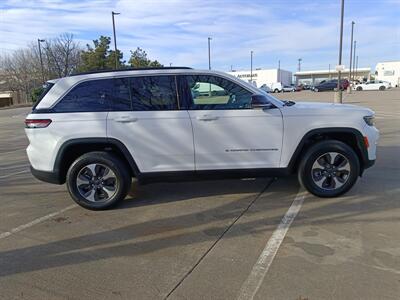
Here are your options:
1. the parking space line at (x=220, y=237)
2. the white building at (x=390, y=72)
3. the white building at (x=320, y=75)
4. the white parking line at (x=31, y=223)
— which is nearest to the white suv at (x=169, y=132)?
the white parking line at (x=31, y=223)

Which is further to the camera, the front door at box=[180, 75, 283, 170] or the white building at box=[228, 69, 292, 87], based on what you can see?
the white building at box=[228, 69, 292, 87]

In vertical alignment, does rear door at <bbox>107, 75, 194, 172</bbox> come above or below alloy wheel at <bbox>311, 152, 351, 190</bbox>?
above

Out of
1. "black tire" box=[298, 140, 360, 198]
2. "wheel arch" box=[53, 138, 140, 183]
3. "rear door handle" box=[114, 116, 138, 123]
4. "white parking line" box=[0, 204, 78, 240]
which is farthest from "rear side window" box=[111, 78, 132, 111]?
"black tire" box=[298, 140, 360, 198]

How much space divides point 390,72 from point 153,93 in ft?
262

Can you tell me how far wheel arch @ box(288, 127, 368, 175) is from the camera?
518cm

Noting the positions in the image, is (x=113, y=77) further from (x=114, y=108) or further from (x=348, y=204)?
(x=348, y=204)

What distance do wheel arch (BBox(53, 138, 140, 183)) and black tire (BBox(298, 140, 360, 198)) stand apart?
246 centimetres

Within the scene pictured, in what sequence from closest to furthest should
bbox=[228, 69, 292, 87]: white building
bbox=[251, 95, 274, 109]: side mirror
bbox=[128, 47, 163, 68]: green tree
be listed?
1. bbox=[251, 95, 274, 109]: side mirror
2. bbox=[128, 47, 163, 68]: green tree
3. bbox=[228, 69, 292, 87]: white building

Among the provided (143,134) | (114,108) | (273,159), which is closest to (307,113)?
(273,159)

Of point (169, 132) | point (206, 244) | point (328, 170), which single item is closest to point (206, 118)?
point (169, 132)

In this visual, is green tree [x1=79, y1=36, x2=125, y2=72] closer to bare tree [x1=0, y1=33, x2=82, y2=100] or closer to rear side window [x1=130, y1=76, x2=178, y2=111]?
bare tree [x1=0, y1=33, x2=82, y2=100]

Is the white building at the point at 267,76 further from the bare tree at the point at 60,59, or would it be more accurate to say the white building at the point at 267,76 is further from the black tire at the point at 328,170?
the black tire at the point at 328,170

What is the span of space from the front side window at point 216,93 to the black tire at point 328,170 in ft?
3.98

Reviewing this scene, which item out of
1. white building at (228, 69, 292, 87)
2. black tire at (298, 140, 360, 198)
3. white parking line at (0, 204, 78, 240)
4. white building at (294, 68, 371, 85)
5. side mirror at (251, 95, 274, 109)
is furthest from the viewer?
white building at (294, 68, 371, 85)
